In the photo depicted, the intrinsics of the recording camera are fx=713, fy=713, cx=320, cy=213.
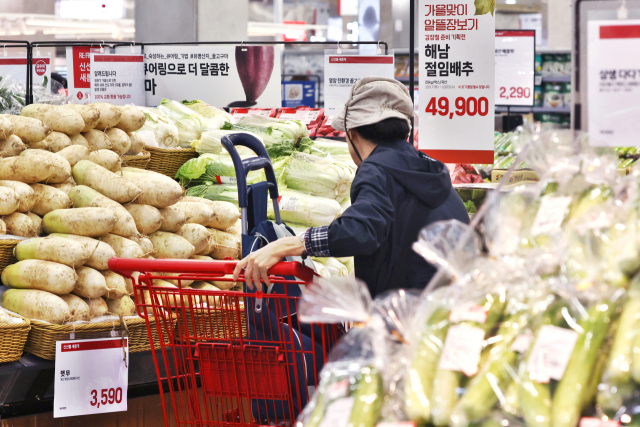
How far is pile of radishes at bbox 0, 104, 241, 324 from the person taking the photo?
2.80m

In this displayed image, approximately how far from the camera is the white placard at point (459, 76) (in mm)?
3281

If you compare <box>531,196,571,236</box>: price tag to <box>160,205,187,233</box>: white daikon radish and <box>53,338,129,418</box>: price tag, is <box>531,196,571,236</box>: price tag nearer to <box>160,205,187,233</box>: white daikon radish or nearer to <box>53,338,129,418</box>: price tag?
<box>53,338,129,418</box>: price tag

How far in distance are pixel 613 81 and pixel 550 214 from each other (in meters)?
0.46

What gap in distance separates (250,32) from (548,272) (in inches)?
583

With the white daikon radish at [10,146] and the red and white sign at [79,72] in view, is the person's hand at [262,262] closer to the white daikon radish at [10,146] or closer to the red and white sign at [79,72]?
the white daikon radish at [10,146]

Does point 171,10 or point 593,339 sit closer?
point 593,339

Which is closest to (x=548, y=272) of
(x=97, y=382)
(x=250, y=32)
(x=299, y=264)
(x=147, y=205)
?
(x=299, y=264)

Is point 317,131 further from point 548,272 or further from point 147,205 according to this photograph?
point 548,272

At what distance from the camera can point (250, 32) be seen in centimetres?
1533

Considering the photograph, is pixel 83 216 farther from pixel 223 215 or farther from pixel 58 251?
pixel 223 215

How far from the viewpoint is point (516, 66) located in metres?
7.75

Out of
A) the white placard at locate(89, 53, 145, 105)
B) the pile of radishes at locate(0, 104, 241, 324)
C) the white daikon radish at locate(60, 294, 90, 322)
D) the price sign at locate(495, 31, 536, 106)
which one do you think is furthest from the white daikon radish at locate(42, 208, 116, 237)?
the price sign at locate(495, 31, 536, 106)

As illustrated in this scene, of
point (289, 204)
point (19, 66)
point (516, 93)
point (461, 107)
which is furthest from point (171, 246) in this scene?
point (516, 93)

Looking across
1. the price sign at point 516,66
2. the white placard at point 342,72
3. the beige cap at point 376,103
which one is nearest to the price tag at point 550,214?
the beige cap at point 376,103
